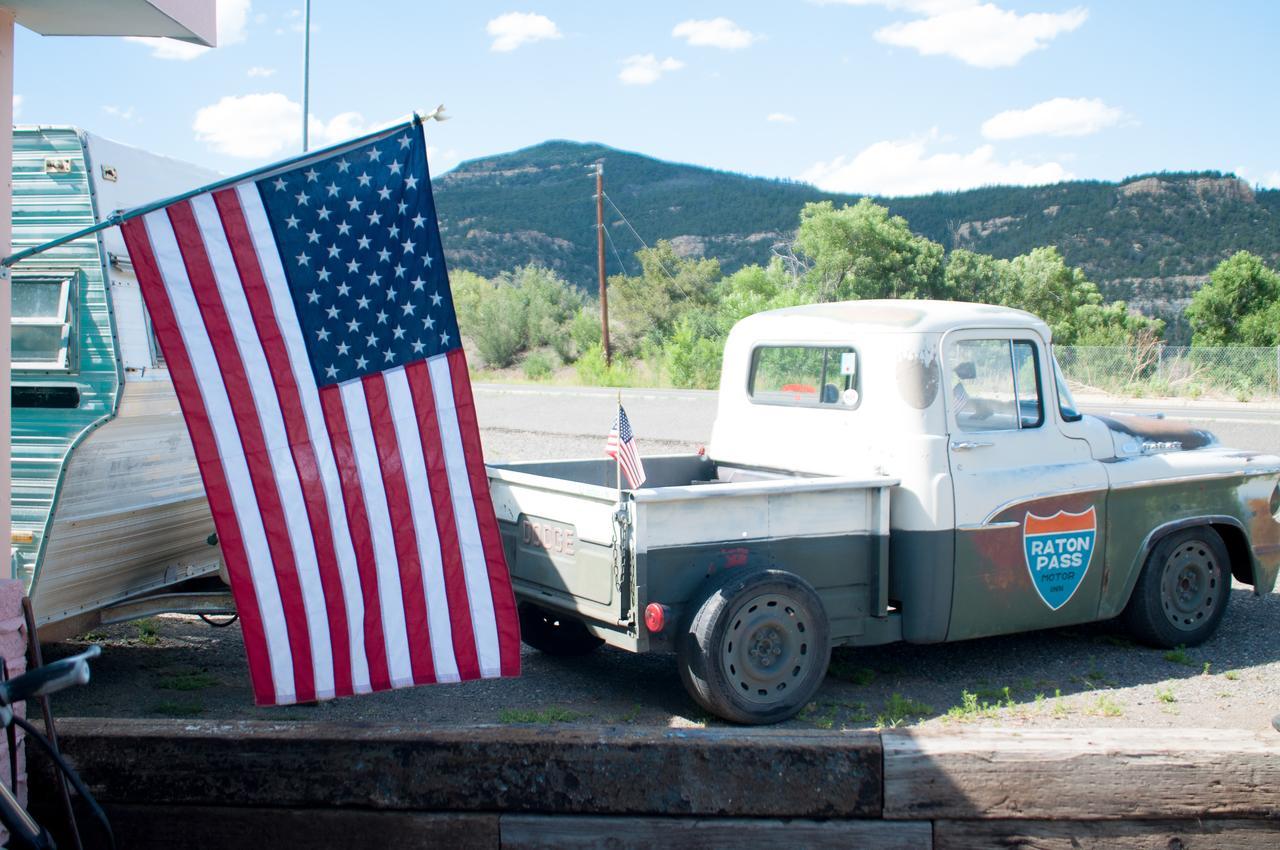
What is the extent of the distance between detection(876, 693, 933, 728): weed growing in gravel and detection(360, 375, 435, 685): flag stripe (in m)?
2.66

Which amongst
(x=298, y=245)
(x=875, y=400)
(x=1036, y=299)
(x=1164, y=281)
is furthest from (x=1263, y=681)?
(x=1164, y=281)

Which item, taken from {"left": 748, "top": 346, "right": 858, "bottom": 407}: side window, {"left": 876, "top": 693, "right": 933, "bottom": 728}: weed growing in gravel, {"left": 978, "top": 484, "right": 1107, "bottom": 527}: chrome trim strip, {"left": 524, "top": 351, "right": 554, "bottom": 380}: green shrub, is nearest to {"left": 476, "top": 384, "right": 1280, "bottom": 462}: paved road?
{"left": 748, "top": 346, "right": 858, "bottom": 407}: side window

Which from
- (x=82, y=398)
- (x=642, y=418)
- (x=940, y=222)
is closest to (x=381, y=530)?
(x=82, y=398)

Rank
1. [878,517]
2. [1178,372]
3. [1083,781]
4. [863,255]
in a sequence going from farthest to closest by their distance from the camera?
1. [863,255]
2. [1178,372]
3. [878,517]
4. [1083,781]

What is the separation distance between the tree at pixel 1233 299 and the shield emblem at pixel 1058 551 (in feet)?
148

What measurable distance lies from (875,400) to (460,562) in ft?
10.0

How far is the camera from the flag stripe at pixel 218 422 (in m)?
3.92

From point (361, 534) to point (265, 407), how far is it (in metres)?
0.58

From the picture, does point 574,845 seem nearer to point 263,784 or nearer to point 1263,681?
point 263,784

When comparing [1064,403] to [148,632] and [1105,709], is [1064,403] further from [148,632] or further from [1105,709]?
[148,632]

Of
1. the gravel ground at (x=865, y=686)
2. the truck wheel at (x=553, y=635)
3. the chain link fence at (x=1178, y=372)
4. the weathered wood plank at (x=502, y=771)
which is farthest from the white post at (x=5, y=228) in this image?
the chain link fence at (x=1178, y=372)

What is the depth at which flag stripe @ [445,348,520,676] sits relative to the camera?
13.9 ft

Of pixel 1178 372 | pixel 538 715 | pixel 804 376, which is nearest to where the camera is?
pixel 538 715

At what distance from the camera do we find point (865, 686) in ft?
21.6
